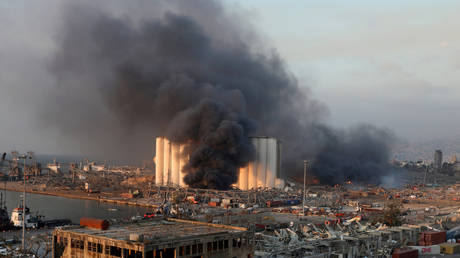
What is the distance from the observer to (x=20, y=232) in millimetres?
43438

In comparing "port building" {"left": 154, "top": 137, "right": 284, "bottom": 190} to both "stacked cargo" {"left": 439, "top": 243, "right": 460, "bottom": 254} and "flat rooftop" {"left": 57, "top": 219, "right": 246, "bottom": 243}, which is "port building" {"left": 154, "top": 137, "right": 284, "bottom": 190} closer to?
"stacked cargo" {"left": 439, "top": 243, "right": 460, "bottom": 254}

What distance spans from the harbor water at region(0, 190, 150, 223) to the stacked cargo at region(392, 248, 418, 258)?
33636 mm

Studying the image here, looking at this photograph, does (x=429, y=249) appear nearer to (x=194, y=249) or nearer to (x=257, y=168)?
(x=194, y=249)

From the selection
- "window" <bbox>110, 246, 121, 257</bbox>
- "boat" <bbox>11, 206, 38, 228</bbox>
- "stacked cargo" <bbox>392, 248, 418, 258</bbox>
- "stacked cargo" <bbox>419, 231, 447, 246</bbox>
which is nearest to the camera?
"window" <bbox>110, 246, 121, 257</bbox>

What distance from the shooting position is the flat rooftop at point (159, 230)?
734 inches

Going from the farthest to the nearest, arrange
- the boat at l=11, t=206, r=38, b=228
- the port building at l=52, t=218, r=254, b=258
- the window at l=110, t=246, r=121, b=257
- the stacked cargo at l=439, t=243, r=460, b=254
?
1. the boat at l=11, t=206, r=38, b=228
2. the stacked cargo at l=439, t=243, r=460, b=254
3. the window at l=110, t=246, r=121, b=257
4. the port building at l=52, t=218, r=254, b=258

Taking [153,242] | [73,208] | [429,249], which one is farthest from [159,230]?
[73,208]

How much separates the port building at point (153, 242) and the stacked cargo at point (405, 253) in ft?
42.8

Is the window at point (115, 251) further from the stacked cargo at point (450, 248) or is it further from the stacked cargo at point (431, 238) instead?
the stacked cargo at point (431, 238)

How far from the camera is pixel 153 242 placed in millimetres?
17219

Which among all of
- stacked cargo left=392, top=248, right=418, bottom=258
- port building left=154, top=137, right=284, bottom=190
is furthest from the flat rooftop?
port building left=154, top=137, right=284, bottom=190

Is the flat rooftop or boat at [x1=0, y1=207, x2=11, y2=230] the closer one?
the flat rooftop

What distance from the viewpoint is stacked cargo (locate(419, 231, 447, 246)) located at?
35.1 metres

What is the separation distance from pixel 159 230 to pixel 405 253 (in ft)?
54.6
